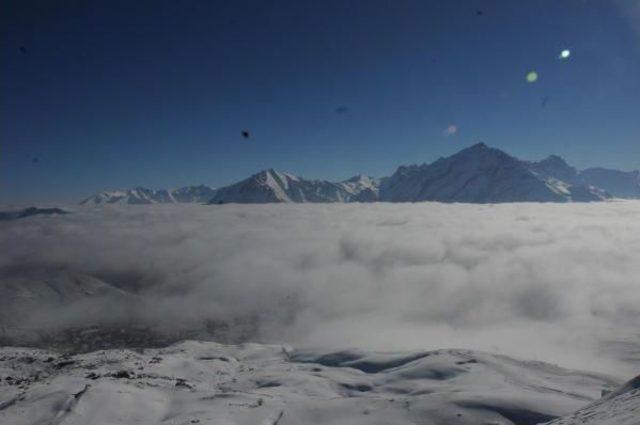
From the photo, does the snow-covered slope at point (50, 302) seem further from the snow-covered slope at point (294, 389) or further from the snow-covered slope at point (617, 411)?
the snow-covered slope at point (617, 411)

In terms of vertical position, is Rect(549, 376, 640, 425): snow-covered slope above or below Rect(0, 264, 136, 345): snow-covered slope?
above

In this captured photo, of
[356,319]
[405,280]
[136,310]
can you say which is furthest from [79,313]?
[405,280]

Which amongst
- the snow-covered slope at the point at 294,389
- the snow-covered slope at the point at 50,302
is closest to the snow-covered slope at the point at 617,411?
the snow-covered slope at the point at 294,389

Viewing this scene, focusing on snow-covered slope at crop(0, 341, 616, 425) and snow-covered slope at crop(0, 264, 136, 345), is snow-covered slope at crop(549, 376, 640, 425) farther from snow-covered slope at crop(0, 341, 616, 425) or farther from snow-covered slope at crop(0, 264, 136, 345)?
snow-covered slope at crop(0, 264, 136, 345)

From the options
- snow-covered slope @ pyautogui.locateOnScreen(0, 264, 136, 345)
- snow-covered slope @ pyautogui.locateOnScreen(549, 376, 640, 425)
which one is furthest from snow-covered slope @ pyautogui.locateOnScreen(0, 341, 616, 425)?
snow-covered slope @ pyautogui.locateOnScreen(0, 264, 136, 345)

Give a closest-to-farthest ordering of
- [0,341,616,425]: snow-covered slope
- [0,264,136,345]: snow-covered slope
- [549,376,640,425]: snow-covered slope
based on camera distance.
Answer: [549,376,640,425]: snow-covered slope, [0,341,616,425]: snow-covered slope, [0,264,136,345]: snow-covered slope
